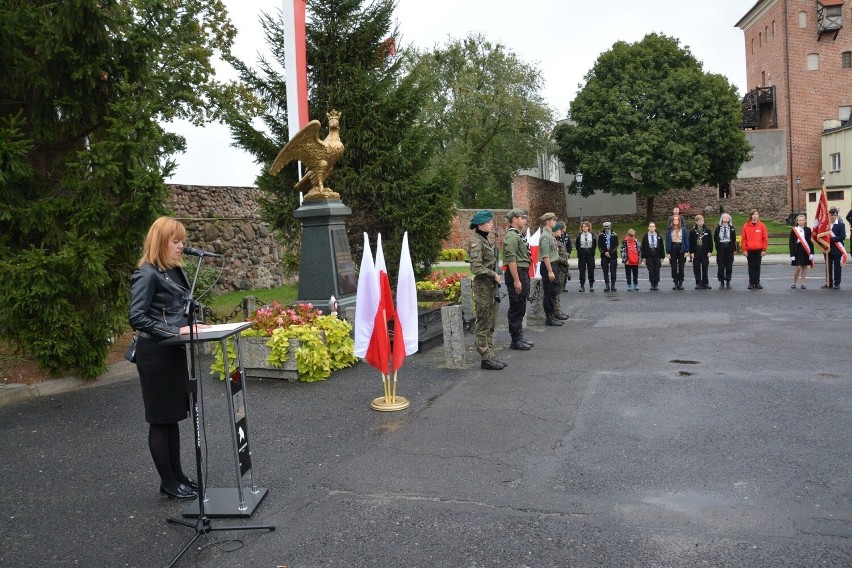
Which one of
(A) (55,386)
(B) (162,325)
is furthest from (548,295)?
(B) (162,325)

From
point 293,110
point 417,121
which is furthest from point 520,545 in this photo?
point 417,121

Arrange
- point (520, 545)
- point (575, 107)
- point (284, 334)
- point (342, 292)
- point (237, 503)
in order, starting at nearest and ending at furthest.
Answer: point (520, 545)
point (237, 503)
point (284, 334)
point (342, 292)
point (575, 107)

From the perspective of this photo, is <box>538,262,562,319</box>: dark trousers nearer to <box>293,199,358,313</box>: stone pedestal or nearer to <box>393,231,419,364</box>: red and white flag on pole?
<box>293,199,358,313</box>: stone pedestal

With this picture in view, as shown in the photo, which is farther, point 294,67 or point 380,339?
point 294,67

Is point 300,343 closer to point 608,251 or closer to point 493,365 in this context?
point 493,365

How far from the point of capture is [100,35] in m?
8.33

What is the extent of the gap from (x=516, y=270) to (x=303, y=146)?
435 centimetres

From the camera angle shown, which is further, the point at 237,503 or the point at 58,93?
the point at 58,93

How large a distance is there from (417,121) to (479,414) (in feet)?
34.1

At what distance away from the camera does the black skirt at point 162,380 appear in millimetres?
4332

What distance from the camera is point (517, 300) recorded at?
932 cm

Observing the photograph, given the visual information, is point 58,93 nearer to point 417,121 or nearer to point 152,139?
point 152,139

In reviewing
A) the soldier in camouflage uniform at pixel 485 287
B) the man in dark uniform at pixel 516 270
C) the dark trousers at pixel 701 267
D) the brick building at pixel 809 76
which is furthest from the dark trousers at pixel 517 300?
the brick building at pixel 809 76

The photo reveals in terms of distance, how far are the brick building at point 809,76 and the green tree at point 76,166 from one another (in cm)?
4911
